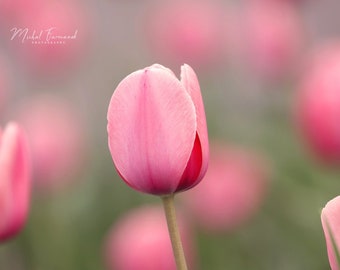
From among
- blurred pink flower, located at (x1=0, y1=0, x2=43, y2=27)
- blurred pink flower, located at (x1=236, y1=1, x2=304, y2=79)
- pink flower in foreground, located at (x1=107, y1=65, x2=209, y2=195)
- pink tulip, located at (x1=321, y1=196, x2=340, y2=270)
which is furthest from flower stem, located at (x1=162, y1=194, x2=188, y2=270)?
blurred pink flower, located at (x1=0, y1=0, x2=43, y2=27)

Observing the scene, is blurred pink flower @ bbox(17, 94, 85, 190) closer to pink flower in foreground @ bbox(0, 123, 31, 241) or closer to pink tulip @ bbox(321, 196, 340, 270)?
pink flower in foreground @ bbox(0, 123, 31, 241)

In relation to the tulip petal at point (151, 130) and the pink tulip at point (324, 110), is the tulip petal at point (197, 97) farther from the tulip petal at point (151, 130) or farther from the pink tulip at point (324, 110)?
the pink tulip at point (324, 110)

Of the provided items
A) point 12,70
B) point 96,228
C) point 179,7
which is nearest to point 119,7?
point 12,70

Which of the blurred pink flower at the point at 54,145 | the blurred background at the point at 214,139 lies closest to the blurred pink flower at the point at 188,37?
the blurred background at the point at 214,139

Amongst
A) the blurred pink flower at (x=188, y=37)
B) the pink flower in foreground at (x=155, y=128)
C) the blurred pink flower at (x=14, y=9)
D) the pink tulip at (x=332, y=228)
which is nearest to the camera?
the pink tulip at (x=332, y=228)

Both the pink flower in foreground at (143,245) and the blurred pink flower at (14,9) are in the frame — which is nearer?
the pink flower in foreground at (143,245)

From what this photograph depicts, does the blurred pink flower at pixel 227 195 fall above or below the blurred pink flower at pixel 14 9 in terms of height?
below
